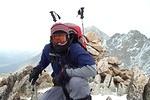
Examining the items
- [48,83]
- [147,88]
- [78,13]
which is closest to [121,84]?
[48,83]

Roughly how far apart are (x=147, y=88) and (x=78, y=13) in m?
20.1

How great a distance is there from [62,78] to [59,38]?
0.84m

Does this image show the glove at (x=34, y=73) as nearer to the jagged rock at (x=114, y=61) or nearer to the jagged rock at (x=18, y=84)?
the jagged rock at (x=18, y=84)

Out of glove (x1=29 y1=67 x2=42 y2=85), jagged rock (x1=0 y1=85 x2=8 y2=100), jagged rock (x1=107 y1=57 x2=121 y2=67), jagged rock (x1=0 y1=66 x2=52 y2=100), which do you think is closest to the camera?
glove (x1=29 y1=67 x2=42 y2=85)

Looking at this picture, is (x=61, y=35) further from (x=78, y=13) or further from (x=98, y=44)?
(x=98, y=44)

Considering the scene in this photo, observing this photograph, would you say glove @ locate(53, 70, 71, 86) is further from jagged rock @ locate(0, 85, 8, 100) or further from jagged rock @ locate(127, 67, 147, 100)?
jagged rock @ locate(0, 85, 8, 100)

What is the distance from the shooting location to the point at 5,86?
50.5 meters

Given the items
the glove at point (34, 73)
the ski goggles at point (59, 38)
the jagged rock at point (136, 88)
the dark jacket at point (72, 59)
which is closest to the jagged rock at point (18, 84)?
the jagged rock at point (136, 88)

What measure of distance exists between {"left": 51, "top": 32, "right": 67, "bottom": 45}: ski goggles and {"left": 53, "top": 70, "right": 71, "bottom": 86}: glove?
0.60 m

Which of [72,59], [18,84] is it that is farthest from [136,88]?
[72,59]

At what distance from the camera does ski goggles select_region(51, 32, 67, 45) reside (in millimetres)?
10042

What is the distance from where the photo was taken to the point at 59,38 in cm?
1006

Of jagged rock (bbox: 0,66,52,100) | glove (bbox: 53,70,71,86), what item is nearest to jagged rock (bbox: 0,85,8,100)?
jagged rock (bbox: 0,66,52,100)

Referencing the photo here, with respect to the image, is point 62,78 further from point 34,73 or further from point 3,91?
point 3,91
